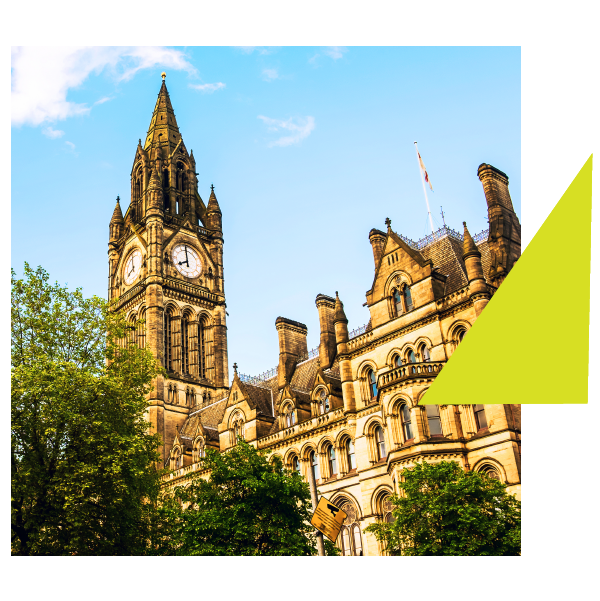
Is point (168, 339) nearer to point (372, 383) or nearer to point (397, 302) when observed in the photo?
point (372, 383)

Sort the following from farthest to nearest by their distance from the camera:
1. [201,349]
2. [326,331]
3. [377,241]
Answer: [201,349]
[326,331]
[377,241]

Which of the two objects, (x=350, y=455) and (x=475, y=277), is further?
(x=350, y=455)

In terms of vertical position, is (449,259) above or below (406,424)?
above

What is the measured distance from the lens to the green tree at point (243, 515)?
23344mm

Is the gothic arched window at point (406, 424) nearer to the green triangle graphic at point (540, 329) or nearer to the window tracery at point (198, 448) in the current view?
the green triangle graphic at point (540, 329)

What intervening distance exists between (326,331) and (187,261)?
93.7ft

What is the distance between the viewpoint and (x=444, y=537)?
71.4ft

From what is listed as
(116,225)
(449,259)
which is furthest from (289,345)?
(116,225)

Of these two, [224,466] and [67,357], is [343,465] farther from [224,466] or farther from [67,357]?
[67,357]

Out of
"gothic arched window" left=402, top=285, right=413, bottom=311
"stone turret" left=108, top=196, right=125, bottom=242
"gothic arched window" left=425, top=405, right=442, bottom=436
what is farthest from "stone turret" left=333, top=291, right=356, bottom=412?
"stone turret" left=108, top=196, right=125, bottom=242

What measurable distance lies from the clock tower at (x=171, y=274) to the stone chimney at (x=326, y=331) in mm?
18742

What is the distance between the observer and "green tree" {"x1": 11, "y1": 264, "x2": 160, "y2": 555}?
72.7 feet

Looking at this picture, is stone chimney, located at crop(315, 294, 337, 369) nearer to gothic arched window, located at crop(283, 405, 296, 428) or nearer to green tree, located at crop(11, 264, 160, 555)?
gothic arched window, located at crop(283, 405, 296, 428)

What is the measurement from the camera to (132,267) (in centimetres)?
6725
